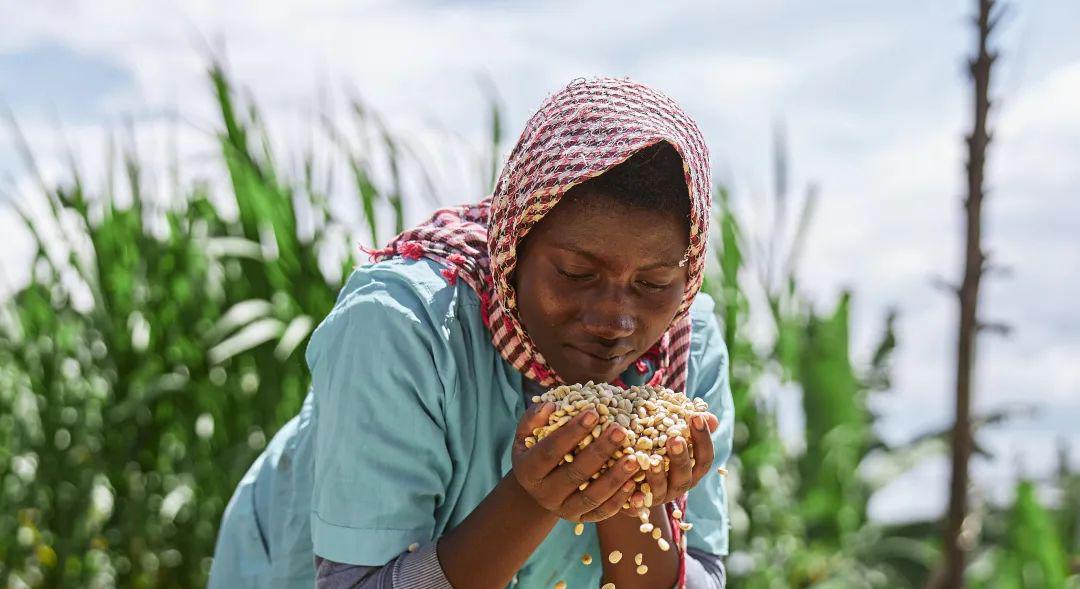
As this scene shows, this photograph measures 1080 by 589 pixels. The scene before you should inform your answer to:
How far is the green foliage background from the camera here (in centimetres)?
296

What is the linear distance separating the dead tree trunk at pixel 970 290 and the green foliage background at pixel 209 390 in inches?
34.6

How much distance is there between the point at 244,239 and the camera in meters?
3.04

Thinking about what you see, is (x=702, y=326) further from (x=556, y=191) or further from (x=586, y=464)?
(x=586, y=464)

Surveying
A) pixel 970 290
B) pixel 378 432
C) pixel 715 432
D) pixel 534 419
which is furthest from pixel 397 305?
pixel 970 290

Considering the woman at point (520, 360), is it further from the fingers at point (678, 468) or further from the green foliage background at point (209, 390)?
the green foliage background at point (209, 390)

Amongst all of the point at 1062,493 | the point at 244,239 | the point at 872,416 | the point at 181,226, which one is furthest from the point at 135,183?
the point at 1062,493

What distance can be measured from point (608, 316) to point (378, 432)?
0.36 meters

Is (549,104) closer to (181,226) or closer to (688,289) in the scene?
(688,289)

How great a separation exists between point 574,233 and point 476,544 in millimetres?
439

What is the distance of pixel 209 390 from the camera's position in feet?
10.3

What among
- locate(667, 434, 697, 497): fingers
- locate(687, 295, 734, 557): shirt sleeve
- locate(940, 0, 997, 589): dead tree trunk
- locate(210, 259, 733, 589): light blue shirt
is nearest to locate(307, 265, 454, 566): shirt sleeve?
locate(210, 259, 733, 589): light blue shirt

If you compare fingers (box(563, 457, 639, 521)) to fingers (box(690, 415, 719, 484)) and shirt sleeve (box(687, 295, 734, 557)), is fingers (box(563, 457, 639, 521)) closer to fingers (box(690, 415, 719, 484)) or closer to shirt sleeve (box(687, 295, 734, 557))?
fingers (box(690, 415, 719, 484))

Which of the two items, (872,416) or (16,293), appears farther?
(872,416)

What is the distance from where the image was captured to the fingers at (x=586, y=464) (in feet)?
4.64
